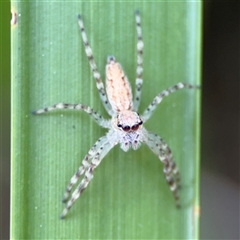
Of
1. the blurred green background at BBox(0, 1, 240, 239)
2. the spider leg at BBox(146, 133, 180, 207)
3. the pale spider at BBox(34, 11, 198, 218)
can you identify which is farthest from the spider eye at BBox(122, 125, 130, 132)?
the blurred green background at BBox(0, 1, 240, 239)

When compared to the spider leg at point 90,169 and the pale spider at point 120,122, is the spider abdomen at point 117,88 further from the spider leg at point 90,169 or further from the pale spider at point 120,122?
the spider leg at point 90,169

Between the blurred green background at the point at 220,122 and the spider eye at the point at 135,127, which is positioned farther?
the blurred green background at the point at 220,122

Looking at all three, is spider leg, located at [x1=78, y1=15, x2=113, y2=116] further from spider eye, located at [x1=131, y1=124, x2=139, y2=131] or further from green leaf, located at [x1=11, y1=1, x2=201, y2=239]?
spider eye, located at [x1=131, y1=124, x2=139, y2=131]

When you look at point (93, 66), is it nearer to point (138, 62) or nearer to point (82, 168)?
point (138, 62)

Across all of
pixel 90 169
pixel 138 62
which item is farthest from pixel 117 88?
pixel 90 169

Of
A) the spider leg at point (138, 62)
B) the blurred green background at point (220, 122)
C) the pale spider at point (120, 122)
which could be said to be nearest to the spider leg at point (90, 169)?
the pale spider at point (120, 122)

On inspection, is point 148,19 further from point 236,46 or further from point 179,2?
point 236,46

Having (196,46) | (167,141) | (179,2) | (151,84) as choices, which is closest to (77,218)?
(167,141)
